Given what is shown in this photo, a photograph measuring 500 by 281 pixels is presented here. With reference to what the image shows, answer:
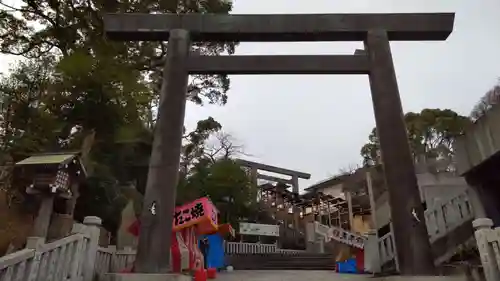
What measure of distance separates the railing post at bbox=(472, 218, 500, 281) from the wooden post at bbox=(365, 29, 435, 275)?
731 mm

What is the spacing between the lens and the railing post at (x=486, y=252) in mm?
4008

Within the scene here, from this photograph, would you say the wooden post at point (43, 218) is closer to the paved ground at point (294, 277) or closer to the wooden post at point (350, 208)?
the paved ground at point (294, 277)

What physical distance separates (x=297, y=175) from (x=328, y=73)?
23.5m

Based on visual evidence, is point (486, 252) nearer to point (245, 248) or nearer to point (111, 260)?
point (111, 260)

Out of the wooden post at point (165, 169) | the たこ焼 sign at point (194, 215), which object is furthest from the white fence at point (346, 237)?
the wooden post at point (165, 169)

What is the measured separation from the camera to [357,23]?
6340 millimetres

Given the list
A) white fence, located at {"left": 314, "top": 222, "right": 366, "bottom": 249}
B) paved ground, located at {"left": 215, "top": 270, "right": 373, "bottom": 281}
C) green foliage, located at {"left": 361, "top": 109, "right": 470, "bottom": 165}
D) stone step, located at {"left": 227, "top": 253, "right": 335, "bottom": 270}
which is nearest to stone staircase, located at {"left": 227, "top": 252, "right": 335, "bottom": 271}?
stone step, located at {"left": 227, "top": 253, "right": 335, "bottom": 270}

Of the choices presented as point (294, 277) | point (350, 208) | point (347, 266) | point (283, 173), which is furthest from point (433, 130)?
point (294, 277)

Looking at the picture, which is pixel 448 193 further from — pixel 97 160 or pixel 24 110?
pixel 24 110

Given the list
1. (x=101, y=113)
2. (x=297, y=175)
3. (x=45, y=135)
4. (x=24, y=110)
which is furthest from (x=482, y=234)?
(x=297, y=175)

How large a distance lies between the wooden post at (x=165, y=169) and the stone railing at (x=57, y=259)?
644 millimetres

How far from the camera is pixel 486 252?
4113 mm

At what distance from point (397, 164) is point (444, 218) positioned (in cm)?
331

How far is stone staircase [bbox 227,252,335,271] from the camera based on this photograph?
13.7 metres
